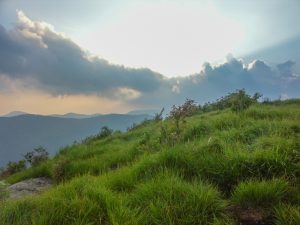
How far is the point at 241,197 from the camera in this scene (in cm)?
518

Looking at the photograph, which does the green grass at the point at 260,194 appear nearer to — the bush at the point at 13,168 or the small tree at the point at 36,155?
the small tree at the point at 36,155

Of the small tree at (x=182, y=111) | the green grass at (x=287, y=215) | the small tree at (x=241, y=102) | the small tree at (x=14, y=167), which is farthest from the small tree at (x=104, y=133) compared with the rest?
the green grass at (x=287, y=215)

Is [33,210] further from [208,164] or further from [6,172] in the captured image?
[6,172]

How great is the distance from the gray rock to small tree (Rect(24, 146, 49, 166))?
5.51 m

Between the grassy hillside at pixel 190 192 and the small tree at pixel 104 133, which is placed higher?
the small tree at pixel 104 133

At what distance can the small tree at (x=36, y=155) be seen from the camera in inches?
678

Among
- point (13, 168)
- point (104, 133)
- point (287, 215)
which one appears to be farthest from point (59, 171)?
point (104, 133)

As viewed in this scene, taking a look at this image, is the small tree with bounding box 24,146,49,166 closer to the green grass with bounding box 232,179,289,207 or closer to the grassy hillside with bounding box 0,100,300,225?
the grassy hillside with bounding box 0,100,300,225

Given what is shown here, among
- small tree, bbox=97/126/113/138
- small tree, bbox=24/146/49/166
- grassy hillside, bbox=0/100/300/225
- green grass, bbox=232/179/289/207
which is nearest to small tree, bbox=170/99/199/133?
grassy hillside, bbox=0/100/300/225

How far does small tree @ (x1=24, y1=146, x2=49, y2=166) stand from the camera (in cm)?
1721

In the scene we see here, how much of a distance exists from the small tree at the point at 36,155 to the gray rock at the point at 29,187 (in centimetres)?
551

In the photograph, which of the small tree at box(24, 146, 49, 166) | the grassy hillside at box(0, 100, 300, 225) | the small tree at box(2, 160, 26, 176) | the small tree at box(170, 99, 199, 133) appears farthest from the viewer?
the small tree at box(2, 160, 26, 176)

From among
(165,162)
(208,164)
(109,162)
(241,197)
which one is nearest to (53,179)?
(109,162)

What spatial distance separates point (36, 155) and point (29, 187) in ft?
25.2
